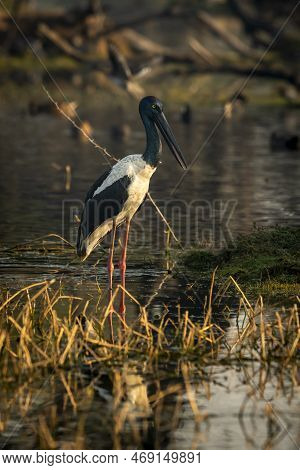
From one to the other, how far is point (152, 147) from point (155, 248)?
2.54 metres

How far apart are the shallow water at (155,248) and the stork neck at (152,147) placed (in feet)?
4.02

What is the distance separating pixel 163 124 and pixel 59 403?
198 inches

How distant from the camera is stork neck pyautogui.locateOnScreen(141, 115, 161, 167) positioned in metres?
11.3

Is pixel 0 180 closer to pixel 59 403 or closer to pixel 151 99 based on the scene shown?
pixel 151 99

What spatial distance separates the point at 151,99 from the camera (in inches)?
467

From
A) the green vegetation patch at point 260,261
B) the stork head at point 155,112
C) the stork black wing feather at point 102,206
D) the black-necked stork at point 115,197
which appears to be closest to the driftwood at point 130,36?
the green vegetation patch at point 260,261

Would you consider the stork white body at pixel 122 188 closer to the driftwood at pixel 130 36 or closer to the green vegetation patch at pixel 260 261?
the green vegetation patch at pixel 260 261

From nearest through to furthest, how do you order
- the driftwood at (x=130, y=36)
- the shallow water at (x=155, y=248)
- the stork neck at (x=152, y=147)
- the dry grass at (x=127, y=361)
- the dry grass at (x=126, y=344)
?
the shallow water at (x=155, y=248) → the dry grass at (x=127, y=361) → the dry grass at (x=126, y=344) → the stork neck at (x=152, y=147) → the driftwood at (x=130, y=36)

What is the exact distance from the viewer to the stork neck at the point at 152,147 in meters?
11.3

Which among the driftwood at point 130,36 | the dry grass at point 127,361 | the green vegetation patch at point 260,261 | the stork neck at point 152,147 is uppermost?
the driftwood at point 130,36

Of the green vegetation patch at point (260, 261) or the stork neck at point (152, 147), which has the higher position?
the stork neck at point (152, 147)

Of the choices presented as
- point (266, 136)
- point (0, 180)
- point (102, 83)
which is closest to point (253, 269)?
point (0, 180)

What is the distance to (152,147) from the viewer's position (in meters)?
11.4

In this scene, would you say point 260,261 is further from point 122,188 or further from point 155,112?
point 155,112
